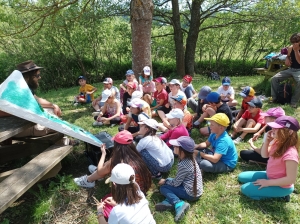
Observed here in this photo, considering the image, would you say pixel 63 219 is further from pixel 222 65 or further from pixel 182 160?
pixel 222 65

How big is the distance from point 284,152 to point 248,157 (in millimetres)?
1092

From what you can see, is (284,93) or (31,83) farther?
(284,93)

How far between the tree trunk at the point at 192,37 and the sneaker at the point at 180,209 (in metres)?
10.4

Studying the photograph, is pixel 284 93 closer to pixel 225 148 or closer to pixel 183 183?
pixel 225 148

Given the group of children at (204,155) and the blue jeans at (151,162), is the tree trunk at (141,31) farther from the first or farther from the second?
the blue jeans at (151,162)

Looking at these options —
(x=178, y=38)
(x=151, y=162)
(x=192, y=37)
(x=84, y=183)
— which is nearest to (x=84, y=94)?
(x=84, y=183)

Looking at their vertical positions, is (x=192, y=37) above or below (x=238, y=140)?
above

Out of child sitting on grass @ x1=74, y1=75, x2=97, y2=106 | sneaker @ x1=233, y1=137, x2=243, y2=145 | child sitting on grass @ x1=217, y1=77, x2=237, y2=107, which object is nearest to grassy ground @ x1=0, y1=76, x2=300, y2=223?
sneaker @ x1=233, y1=137, x2=243, y2=145

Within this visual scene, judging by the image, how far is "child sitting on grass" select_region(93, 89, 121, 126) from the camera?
565 cm

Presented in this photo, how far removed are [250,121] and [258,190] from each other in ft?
6.01

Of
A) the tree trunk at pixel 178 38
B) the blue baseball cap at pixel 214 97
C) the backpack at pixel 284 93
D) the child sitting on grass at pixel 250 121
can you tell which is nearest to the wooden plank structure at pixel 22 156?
the blue baseball cap at pixel 214 97

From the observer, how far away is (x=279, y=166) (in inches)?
109

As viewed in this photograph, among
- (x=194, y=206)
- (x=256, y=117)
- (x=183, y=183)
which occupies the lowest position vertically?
(x=194, y=206)

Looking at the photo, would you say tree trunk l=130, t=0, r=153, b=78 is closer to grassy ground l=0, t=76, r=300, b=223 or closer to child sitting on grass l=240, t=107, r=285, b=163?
grassy ground l=0, t=76, r=300, b=223
